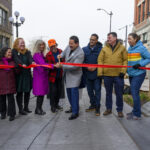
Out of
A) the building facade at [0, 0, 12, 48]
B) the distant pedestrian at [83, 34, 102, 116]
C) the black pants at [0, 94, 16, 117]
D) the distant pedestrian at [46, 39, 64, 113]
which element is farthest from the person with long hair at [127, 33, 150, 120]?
the building facade at [0, 0, 12, 48]

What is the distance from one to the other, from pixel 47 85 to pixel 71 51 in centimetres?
106

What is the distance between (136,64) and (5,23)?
24.5 meters

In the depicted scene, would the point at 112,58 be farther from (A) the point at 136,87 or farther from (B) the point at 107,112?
(B) the point at 107,112

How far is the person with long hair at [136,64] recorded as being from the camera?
486 cm

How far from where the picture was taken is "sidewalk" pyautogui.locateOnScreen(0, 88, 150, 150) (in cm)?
338

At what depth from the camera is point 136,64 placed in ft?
16.0

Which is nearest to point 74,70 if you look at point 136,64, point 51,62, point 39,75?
point 51,62

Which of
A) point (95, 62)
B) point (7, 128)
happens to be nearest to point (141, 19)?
point (95, 62)

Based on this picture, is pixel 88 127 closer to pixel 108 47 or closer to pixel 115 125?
pixel 115 125

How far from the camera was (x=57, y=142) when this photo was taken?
11.6 feet

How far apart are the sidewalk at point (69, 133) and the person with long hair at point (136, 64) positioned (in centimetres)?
44

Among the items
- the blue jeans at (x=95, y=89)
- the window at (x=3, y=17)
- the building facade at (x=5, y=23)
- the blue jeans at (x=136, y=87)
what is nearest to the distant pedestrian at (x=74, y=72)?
the blue jeans at (x=95, y=89)

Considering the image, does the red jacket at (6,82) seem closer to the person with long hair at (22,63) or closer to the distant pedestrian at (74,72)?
the person with long hair at (22,63)

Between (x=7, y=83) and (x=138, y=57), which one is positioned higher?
(x=138, y=57)
